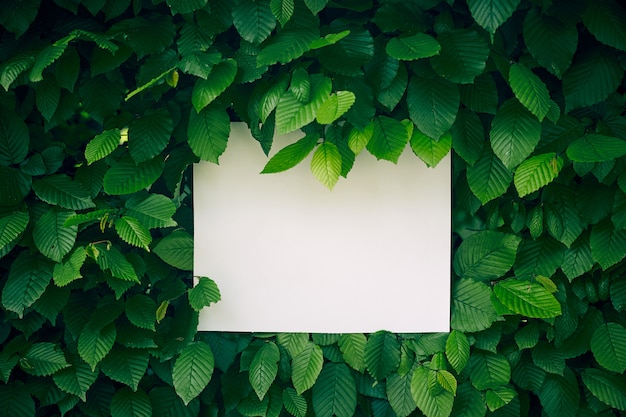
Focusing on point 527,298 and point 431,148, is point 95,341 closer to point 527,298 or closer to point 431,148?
point 431,148

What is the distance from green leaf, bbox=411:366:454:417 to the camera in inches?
70.4

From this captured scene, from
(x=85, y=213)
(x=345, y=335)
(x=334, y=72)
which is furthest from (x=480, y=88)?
(x=85, y=213)

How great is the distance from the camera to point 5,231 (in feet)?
5.53

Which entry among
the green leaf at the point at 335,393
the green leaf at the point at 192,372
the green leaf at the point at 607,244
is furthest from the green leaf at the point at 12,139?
the green leaf at the point at 607,244

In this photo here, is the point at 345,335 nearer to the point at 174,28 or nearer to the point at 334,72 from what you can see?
the point at 334,72

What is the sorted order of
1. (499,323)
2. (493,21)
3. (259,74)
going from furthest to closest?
(499,323) → (259,74) → (493,21)

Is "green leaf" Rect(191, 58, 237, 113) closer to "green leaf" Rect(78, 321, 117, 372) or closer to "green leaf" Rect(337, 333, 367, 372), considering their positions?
"green leaf" Rect(78, 321, 117, 372)

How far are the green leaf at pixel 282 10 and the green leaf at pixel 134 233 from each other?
677 mm

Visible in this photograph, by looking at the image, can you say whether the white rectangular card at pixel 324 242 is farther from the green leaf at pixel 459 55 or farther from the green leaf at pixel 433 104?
the green leaf at pixel 459 55

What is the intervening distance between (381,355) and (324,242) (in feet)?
1.24

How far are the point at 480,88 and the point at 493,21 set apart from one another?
219mm

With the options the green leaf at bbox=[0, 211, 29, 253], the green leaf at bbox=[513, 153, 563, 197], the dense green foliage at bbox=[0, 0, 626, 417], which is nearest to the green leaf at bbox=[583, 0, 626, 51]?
the dense green foliage at bbox=[0, 0, 626, 417]

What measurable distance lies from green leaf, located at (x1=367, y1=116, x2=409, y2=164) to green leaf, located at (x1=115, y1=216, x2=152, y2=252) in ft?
2.18

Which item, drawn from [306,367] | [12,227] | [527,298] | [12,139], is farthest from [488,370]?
[12,139]
